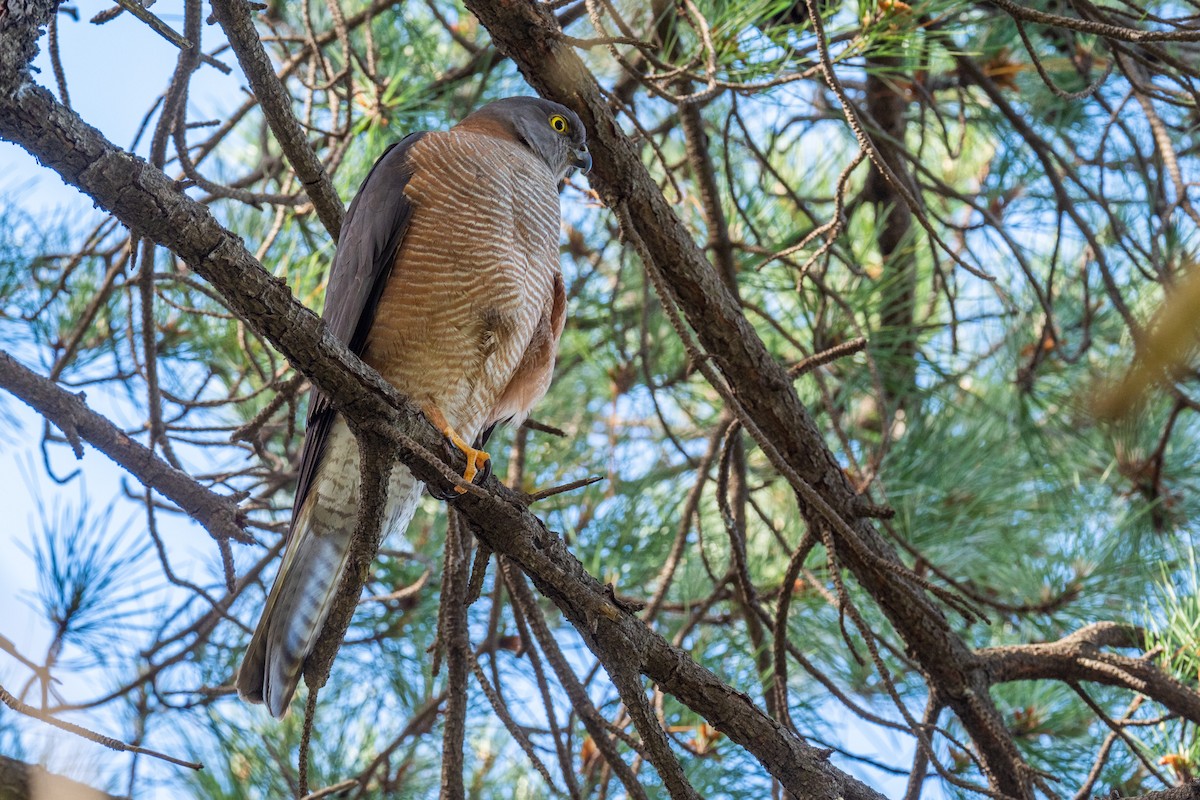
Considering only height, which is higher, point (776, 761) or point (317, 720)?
point (317, 720)

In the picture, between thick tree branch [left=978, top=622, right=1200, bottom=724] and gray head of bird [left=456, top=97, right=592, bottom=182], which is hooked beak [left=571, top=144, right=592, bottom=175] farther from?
thick tree branch [left=978, top=622, right=1200, bottom=724]

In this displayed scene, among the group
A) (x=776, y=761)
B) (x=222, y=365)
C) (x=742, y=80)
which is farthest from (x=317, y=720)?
(x=742, y=80)

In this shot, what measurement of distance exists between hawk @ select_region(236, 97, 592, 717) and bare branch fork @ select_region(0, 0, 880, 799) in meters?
0.60

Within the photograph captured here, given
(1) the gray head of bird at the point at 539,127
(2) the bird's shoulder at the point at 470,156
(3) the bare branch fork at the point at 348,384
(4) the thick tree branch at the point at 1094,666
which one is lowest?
(3) the bare branch fork at the point at 348,384

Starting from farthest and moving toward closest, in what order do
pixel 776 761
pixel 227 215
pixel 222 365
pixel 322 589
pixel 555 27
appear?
pixel 227 215 < pixel 222 365 < pixel 322 589 < pixel 555 27 < pixel 776 761

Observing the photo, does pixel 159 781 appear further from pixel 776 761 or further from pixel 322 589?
pixel 776 761

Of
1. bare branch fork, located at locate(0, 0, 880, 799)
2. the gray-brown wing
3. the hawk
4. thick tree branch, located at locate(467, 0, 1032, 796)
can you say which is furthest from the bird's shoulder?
bare branch fork, located at locate(0, 0, 880, 799)

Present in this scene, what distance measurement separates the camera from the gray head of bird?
140 inches

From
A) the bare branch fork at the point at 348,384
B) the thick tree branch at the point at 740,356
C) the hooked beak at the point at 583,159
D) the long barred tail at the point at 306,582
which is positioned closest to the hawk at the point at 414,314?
the long barred tail at the point at 306,582

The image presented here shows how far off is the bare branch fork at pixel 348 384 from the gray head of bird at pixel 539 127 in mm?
1551

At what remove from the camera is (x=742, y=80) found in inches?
133

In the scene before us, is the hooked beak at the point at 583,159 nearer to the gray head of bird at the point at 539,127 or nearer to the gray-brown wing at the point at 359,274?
the gray head of bird at the point at 539,127

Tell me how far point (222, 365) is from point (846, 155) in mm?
3249

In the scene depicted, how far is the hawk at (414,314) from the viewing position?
9.70 feet
